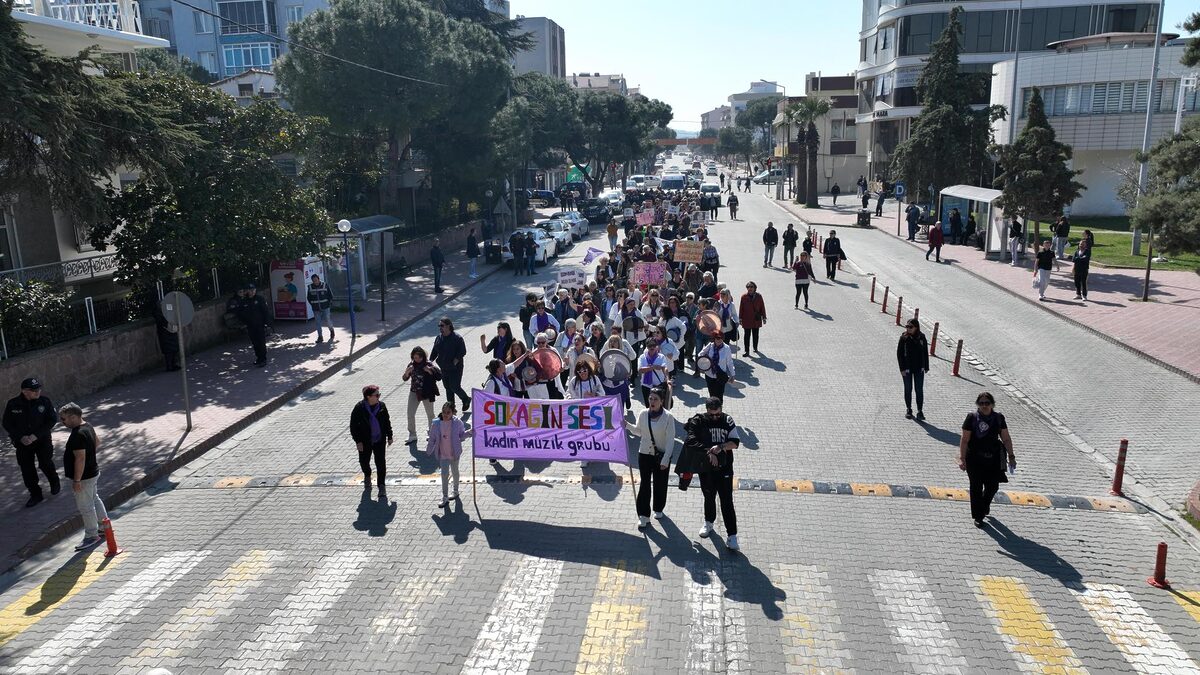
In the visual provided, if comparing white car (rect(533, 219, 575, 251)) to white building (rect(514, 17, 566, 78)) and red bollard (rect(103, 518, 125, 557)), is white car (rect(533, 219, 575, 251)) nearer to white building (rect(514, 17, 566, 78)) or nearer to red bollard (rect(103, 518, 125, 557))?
red bollard (rect(103, 518, 125, 557))

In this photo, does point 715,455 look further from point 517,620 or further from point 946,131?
point 946,131

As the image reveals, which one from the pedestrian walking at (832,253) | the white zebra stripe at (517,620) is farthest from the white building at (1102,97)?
the white zebra stripe at (517,620)

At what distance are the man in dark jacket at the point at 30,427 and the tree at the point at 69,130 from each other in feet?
15.2

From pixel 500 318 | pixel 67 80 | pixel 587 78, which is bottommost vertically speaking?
pixel 500 318

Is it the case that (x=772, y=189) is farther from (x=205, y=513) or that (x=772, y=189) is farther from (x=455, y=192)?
(x=205, y=513)

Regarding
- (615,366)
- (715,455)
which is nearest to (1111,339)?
(615,366)

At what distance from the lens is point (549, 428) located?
10.7 m

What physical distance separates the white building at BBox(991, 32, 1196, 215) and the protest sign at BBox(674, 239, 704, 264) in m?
25.3

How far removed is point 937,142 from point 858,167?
45.0 metres

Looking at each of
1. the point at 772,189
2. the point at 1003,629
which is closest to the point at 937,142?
the point at 1003,629

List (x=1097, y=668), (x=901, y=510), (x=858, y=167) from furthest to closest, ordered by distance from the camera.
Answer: (x=858, y=167), (x=901, y=510), (x=1097, y=668)

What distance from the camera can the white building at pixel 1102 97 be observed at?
138ft

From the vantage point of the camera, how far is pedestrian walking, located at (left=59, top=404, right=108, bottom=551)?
945cm

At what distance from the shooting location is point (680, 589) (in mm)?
8344
